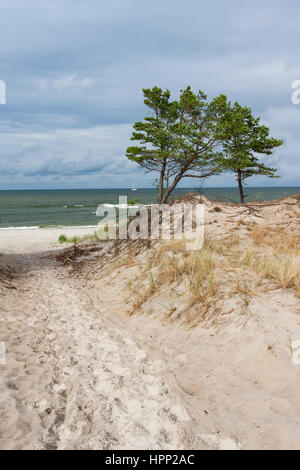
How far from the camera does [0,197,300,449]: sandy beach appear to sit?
2.78 m

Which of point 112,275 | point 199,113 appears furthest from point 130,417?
point 199,113

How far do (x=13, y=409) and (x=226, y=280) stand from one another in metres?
3.72

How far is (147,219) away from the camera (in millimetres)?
10555

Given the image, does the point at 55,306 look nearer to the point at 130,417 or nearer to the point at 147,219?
the point at 130,417

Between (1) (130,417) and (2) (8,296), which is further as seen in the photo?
(2) (8,296)

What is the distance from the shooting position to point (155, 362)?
4168mm

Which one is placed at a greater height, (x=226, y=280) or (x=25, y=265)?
(x=226, y=280)

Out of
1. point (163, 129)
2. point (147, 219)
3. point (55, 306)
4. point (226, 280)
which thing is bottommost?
point (55, 306)

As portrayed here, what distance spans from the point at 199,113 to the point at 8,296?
31.5 ft

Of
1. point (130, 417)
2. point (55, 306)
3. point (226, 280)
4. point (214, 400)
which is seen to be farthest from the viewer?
point (55, 306)

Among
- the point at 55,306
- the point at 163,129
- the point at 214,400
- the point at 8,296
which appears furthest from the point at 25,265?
the point at 214,400

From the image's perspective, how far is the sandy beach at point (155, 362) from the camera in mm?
2779
